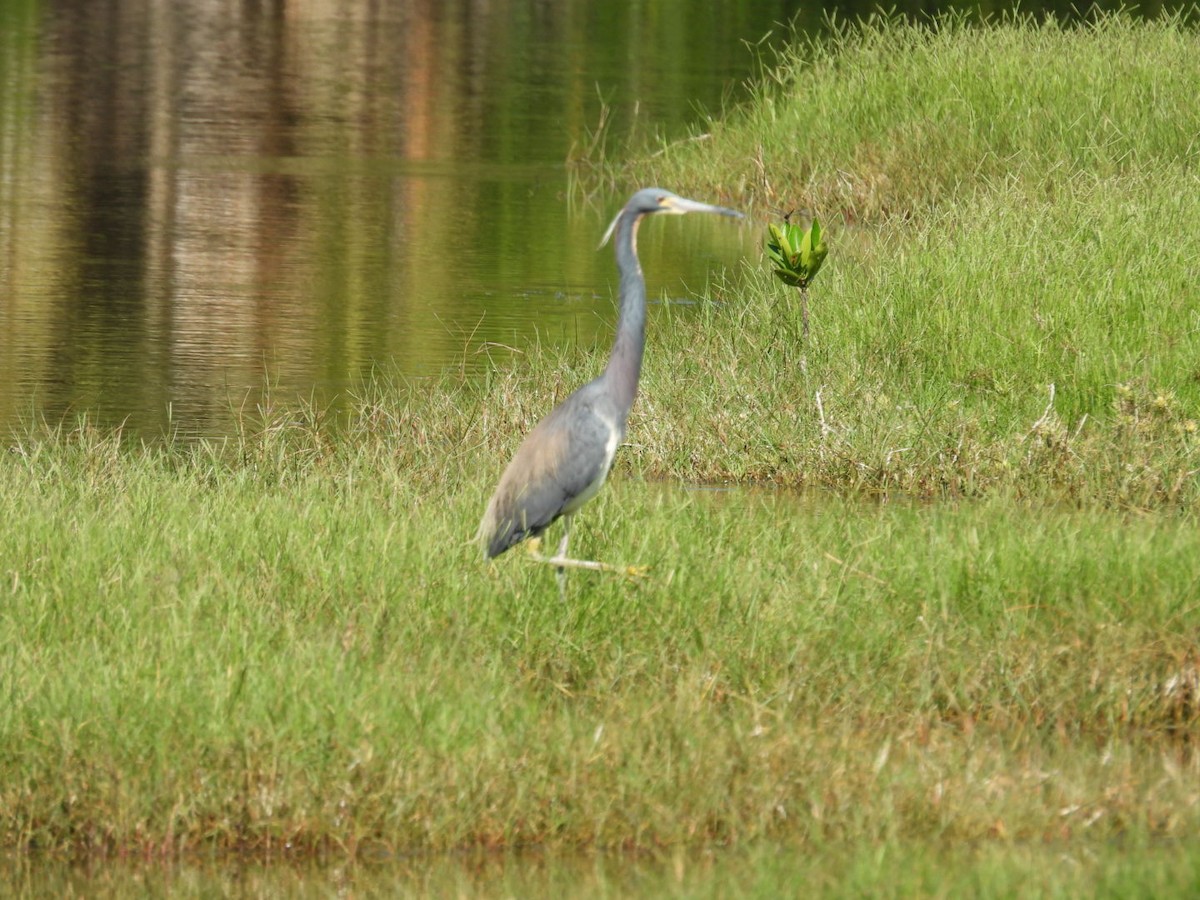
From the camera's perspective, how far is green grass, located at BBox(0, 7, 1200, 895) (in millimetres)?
4535

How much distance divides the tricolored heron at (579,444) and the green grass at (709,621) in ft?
0.61

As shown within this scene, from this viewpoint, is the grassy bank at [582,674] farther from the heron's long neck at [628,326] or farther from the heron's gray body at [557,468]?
the heron's long neck at [628,326]

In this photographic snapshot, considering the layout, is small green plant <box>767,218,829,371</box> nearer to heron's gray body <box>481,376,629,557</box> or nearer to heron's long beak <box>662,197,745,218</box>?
heron's long beak <box>662,197,745,218</box>

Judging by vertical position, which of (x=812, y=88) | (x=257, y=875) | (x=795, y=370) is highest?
(x=812, y=88)

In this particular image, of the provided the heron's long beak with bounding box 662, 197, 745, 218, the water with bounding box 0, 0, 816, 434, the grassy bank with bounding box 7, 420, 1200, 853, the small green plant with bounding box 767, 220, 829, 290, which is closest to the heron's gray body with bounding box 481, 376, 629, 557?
the grassy bank with bounding box 7, 420, 1200, 853

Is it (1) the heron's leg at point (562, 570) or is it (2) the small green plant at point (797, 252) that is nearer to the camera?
(1) the heron's leg at point (562, 570)

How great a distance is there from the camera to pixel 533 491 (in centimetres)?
546

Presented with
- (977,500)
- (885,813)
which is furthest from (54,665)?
(977,500)

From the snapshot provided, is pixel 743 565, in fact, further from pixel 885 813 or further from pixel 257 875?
pixel 257 875

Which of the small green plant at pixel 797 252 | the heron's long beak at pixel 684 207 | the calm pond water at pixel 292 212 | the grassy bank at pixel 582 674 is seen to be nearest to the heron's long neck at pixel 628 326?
the heron's long beak at pixel 684 207

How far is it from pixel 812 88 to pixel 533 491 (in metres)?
10.7

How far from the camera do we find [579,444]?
17.9ft

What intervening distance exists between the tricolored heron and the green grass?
187 mm

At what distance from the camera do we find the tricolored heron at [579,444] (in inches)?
214
